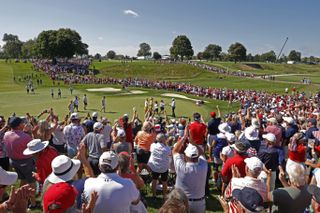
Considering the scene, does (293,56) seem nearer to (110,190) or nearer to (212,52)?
(212,52)

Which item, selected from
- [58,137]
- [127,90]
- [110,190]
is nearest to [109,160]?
[110,190]

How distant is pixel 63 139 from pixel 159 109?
797 inches

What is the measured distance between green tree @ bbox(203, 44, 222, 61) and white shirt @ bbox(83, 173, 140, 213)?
501ft

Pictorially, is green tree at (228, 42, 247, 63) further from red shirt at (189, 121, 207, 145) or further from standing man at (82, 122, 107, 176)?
standing man at (82, 122, 107, 176)

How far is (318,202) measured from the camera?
13.8 ft

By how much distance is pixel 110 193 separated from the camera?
14.3ft

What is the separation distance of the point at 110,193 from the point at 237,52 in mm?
126453

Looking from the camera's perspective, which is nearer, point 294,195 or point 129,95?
point 294,195

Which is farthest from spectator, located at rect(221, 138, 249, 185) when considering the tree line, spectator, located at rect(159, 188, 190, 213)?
the tree line

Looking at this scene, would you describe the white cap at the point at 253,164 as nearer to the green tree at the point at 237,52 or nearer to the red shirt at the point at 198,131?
the red shirt at the point at 198,131

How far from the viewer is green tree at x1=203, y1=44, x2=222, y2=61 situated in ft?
506

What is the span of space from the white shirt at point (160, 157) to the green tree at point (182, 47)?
11397 cm

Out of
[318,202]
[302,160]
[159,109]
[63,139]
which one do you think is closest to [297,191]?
[318,202]

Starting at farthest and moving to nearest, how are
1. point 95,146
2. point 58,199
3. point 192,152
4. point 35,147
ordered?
point 95,146 → point 35,147 → point 192,152 → point 58,199
